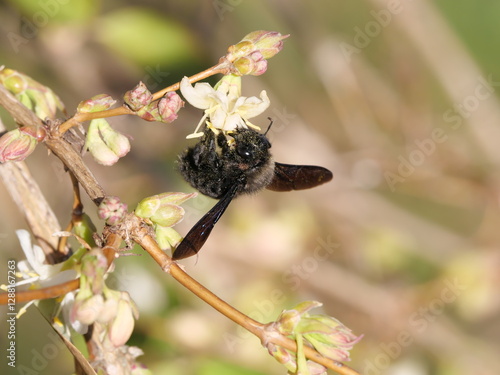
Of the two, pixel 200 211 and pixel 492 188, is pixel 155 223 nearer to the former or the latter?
pixel 200 211

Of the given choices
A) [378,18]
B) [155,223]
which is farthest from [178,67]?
[155,223]

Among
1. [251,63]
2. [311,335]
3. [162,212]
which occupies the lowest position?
[311,335]

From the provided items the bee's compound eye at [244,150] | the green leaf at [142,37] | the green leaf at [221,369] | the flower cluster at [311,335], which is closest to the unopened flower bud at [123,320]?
the flower cluster at [311,335]

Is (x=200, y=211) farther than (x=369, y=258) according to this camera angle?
No

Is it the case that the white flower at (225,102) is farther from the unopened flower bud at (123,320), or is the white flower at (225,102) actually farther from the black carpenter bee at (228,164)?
the unopened flower bud at (123,320)

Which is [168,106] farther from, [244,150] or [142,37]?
[142,37]

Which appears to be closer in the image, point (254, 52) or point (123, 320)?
point (123, 320)

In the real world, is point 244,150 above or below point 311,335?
above

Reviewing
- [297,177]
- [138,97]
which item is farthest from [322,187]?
[138,97]
